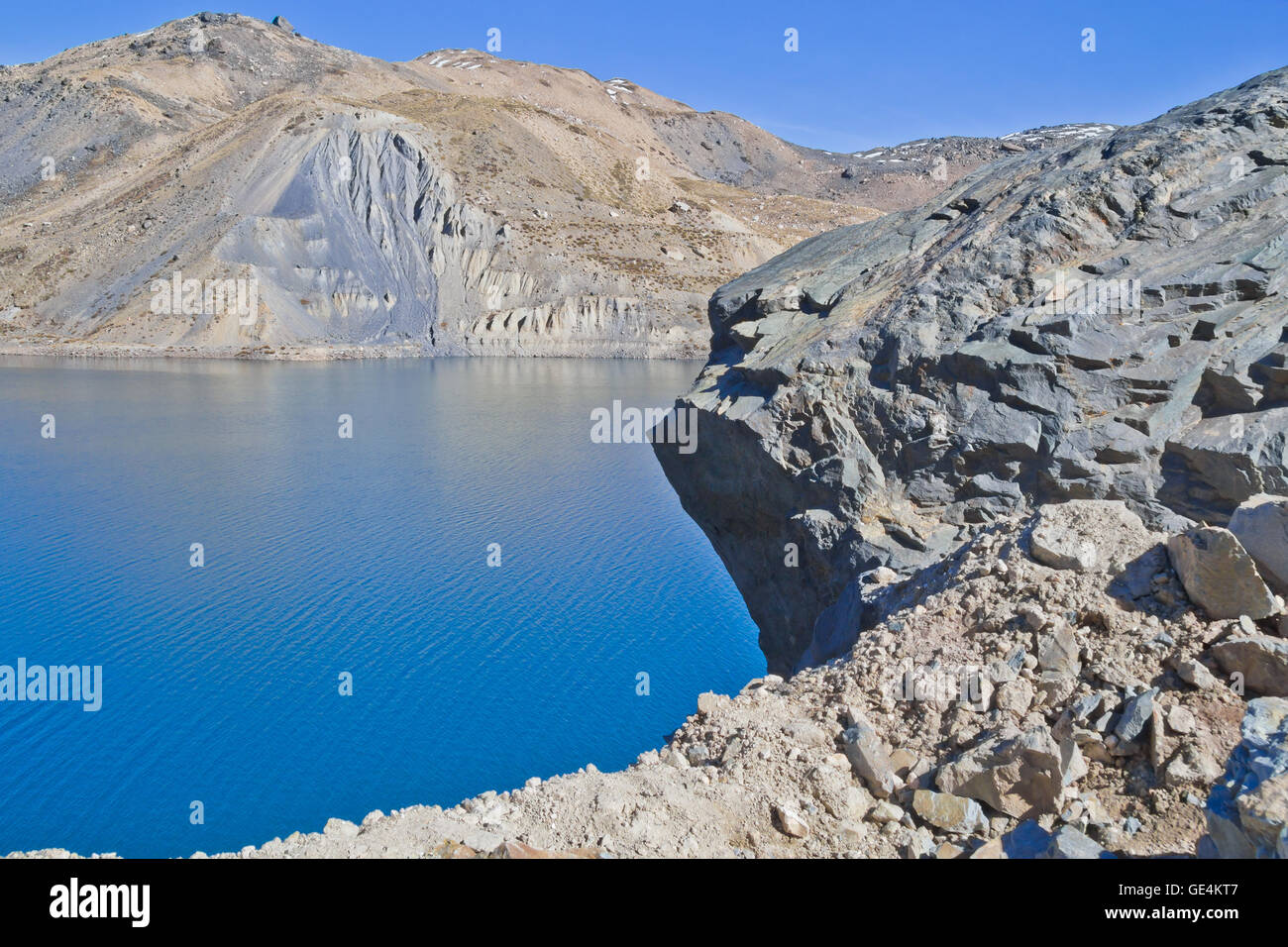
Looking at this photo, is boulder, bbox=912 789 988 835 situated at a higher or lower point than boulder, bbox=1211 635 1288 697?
lower

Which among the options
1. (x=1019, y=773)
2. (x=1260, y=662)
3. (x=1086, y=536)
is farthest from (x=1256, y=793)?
(x=1086, y=536)

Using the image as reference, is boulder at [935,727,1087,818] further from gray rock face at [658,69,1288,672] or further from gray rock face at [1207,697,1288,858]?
gray rock face at [658,69,1288,672]

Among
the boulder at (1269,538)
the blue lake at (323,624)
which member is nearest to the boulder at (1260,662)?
the boulder at (1269,538)

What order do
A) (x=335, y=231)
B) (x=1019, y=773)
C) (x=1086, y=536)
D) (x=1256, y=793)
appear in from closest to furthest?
(x=1256, y=793)
(x=1019, y=773)
(x=1086, y=536)
(x=335, y=231)

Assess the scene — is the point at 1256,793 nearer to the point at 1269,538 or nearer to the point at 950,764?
the point at 950,764

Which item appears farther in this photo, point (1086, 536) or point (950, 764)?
point (1086, 536)

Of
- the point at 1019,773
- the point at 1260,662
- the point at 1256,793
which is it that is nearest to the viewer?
the point at 1256,793

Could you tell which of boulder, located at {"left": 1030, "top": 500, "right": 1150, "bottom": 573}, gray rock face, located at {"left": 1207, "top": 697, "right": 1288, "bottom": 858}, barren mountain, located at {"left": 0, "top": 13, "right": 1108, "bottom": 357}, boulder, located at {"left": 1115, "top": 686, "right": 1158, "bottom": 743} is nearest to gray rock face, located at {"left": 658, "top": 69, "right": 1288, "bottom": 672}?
boulder, located at {"left": 1030, "top": 500, "right": 1150, "bottom": 573}
